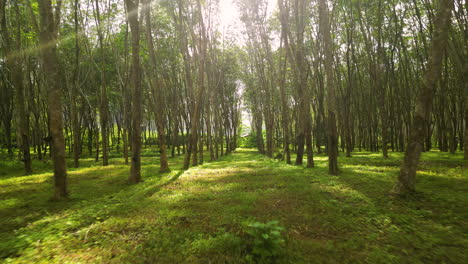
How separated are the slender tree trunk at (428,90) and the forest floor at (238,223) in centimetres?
97

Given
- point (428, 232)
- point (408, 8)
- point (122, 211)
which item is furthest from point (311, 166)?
point (408, 8)

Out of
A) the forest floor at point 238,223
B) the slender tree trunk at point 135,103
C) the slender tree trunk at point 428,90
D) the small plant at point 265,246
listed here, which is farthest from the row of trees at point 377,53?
the slender tree trunk at point 135,103

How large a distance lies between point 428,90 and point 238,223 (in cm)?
591

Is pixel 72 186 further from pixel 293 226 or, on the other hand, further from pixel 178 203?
pixel 293 226

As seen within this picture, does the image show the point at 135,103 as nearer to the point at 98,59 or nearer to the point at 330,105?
the point at 330,105

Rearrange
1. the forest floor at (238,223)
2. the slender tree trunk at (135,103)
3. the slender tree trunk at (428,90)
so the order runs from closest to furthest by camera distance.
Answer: the forest floor at (238,223) < the slender tree trunk at (428,90) < the slender tree trunk at (135,103)

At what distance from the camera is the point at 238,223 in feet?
15.6

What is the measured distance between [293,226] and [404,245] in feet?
6.18

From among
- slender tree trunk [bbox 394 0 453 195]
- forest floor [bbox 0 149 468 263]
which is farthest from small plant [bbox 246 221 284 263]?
slender tree trunk [bbox 394 0 453 195]

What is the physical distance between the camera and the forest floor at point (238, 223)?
3.67 meters

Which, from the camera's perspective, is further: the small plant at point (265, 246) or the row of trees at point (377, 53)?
the row of trees at point (377, 53)

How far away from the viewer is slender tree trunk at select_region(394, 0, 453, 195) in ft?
18.5

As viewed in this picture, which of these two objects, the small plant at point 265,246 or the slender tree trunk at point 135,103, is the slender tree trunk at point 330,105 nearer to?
the small plant at point 265,246

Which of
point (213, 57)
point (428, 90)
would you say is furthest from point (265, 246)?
point (213, 57)
